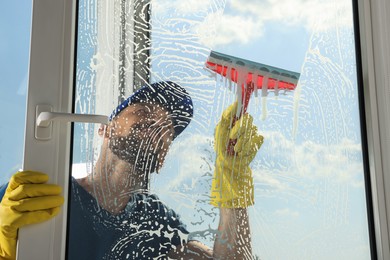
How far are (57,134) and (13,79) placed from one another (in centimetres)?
17

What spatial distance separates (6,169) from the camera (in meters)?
1.09

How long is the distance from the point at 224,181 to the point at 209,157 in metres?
0.07

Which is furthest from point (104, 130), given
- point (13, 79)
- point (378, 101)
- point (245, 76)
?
point (378, 101)

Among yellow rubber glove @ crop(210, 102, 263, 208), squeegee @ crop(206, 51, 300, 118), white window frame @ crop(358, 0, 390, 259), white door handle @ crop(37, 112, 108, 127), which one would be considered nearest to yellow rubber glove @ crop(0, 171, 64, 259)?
white door handle @ crop(37, 112, 108, 127)

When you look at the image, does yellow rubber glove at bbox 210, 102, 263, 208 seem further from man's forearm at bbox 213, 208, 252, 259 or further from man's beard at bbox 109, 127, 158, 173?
man's beard at bbox 109, 127, 158, 173

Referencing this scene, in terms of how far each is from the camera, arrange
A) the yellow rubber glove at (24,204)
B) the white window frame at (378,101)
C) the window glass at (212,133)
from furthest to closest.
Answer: the white window frame at (378,101) → the window glass at (212,133) → the yellow rubber glove at (24,204)

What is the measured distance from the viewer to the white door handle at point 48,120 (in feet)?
3.45

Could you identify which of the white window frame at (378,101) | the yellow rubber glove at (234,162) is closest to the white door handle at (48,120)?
the yellow rubber glove at (234,162)

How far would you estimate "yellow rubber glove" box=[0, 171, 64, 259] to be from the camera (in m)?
1.01

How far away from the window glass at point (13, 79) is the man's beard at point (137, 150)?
23 centimetres

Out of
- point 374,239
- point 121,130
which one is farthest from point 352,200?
point 121,130

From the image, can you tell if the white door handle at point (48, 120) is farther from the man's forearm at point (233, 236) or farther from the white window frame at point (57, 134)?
the man's forearm at point (233, 236)

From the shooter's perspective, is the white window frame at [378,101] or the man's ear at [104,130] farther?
the white window frame at [378,101]

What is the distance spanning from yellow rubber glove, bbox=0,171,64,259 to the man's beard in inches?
6.6
